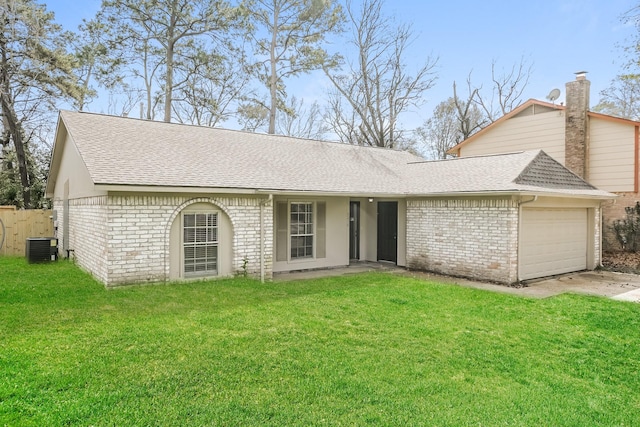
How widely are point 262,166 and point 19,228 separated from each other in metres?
9.41

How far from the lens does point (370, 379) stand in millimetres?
4180

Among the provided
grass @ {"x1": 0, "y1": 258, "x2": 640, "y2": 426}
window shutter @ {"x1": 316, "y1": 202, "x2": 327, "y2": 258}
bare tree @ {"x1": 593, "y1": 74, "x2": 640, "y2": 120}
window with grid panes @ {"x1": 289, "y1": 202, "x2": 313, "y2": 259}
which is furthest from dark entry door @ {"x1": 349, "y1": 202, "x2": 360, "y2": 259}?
bare tree @ {"x1": 593, "y1": 74, "x2": 640, "y2": 120}

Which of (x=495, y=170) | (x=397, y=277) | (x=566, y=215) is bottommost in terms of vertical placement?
(x=397, y=277)

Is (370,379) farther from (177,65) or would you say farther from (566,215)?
(177,65)

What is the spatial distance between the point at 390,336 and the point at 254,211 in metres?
5.15

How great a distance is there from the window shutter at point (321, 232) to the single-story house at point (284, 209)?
31 mm

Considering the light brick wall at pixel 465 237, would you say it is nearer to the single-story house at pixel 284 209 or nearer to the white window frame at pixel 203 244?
the single-story house at pixel 284 209

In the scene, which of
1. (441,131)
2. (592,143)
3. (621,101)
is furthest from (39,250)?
(621,101)

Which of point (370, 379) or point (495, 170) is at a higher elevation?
point (495, 170)

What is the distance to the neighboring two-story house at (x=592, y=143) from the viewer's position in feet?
44.8

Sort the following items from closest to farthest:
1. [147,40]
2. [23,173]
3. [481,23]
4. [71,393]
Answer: [71,393] → [481,23] → [23,173] → [147,40]

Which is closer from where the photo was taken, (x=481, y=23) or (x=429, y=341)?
(x=429, y=341)

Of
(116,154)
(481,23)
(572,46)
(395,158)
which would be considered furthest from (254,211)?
(572,46)

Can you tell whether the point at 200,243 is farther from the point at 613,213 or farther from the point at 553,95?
the point at 553,95
